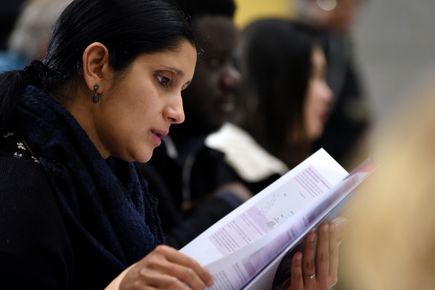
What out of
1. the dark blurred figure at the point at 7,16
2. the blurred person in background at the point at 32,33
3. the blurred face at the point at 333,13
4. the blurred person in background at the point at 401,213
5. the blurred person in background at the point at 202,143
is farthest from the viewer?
the blurred face at the point at 333,13

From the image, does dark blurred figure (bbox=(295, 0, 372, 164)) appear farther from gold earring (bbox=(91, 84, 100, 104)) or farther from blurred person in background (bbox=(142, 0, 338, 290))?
gold earring (bbox=(91, 84, 100, 104))

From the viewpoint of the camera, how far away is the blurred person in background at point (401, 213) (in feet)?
5.65

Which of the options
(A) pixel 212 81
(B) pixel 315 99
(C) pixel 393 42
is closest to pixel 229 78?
(A) pixel 212 81

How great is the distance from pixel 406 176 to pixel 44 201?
2.09ft

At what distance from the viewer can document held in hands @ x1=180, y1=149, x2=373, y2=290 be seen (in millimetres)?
1728

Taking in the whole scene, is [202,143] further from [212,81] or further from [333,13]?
[333,13]

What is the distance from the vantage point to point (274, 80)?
12.3ft

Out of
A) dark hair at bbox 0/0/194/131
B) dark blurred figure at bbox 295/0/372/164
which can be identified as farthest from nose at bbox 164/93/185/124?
dark blurred figure at bbox 295/0/372/164

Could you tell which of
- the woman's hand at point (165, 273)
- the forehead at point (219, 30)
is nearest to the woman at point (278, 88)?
the forehead at point (219, 30)

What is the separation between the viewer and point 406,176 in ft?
5.68

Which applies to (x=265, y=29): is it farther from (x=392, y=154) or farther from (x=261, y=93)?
(x=392, y=154)

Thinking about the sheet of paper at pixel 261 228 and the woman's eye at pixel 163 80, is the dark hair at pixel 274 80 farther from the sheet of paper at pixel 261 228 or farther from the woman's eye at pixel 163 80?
the woman's eye at pixel 163 80

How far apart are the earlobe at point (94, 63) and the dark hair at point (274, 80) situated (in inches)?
74.3

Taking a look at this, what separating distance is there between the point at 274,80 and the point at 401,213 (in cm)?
204
